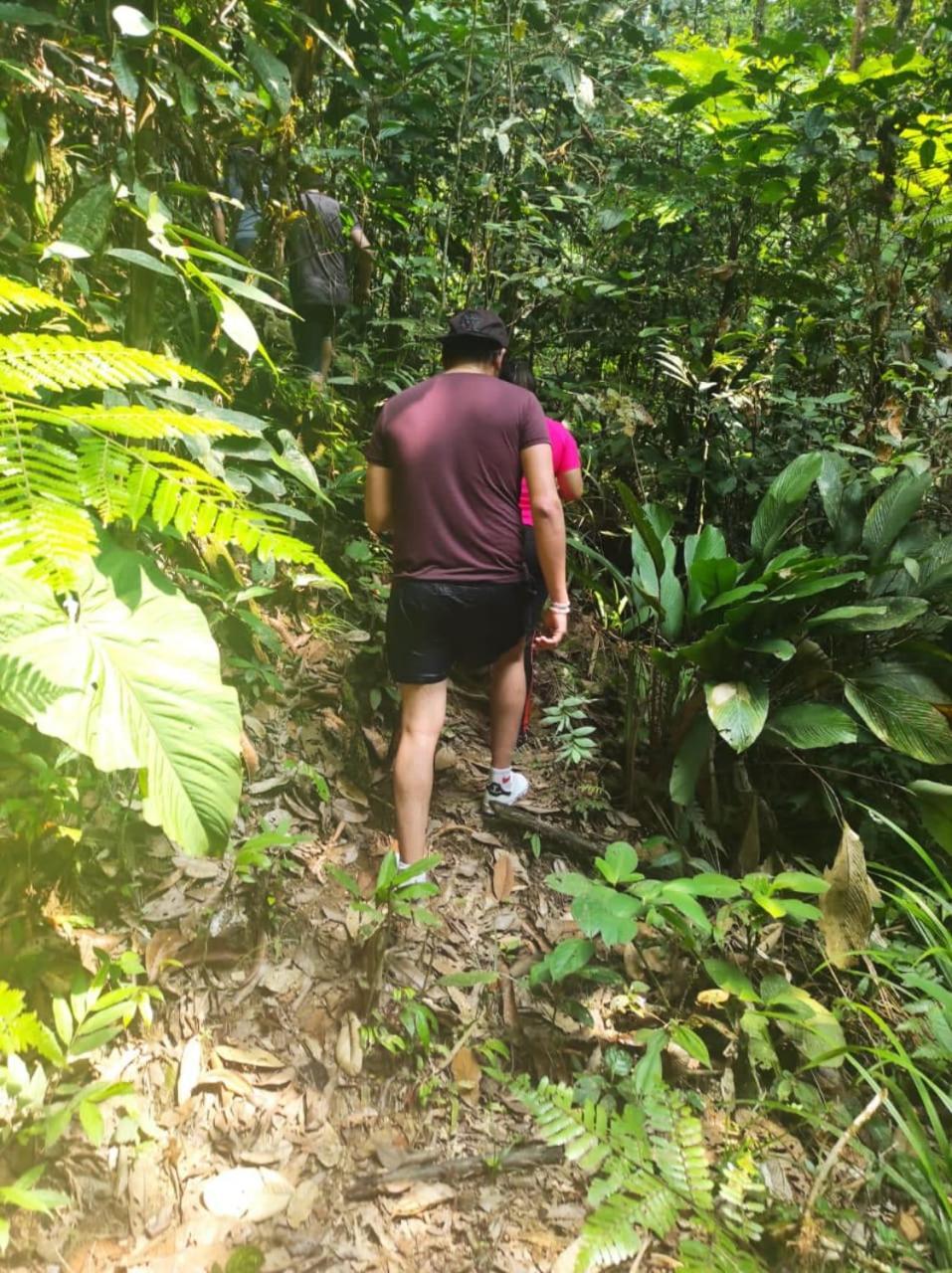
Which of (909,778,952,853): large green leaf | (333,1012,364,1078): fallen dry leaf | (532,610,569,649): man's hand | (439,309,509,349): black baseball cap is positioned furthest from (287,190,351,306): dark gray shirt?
(909,778,952,853): large green leaf

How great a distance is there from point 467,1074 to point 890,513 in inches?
101

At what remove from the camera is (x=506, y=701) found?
2973mm

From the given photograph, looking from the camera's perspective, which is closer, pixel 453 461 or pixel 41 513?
pixel 41 513

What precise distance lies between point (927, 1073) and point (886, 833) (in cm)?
110

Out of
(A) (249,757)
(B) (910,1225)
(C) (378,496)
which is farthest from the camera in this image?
(C) (378,496)

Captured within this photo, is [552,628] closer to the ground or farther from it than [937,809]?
farther from it

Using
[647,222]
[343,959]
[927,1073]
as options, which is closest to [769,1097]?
[927,1073]

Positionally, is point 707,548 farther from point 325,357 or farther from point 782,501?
point 325,357

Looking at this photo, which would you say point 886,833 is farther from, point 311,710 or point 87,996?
point 87,996

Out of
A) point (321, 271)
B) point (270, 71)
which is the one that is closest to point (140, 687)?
point (270, 71)

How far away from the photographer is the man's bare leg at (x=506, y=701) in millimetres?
2922

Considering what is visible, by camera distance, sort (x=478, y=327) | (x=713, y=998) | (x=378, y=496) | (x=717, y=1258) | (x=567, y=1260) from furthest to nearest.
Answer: (x=378, y=496), (x=478, y=327), (x=713, y=998), (x=567, y=1260), (x=717, y=1258)

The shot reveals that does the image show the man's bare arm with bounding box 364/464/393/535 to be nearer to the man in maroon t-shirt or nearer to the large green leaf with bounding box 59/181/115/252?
the man in maroon t-shirt

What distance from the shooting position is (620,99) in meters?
4.30
